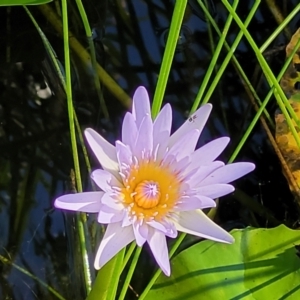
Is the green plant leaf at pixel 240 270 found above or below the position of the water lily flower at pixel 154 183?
below

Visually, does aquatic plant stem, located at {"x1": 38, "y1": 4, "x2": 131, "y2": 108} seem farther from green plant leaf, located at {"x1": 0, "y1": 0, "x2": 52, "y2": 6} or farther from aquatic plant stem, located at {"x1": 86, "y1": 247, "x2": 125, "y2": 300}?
aquatic plant stem, located at {"x1": 86, "y1": 247, "x2": 125, "y2": 300}

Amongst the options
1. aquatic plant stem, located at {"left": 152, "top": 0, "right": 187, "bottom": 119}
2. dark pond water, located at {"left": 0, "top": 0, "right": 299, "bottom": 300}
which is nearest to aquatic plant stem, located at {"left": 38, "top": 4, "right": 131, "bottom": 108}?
dark pond water, located at {"left": 0, "top": 0, "right": 299, "bottom": 300}

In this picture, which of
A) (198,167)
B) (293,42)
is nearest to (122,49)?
(293,42)

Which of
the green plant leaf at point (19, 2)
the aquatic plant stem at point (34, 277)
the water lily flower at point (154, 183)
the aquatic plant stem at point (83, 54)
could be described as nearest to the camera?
the water lily flower at point (154, 183)

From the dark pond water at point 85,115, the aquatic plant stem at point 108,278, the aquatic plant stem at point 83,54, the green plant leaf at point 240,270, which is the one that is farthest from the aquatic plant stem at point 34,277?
the aquatic plant stem at point 83,54

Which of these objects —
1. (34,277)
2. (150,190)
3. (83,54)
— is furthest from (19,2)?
(34,277)

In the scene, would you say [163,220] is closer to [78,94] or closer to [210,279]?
[210,279]

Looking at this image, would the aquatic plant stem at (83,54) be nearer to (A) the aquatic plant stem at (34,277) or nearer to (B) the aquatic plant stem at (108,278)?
(A) the aquatic plant stem at (34,277)
